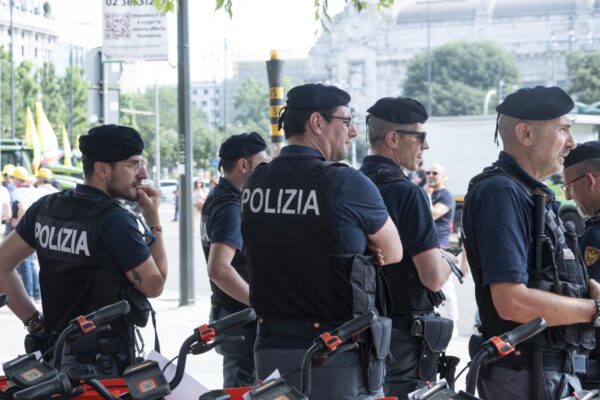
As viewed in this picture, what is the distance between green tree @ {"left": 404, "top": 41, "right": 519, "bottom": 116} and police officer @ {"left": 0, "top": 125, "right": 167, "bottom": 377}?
10394cm

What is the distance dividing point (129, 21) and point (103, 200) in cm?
834

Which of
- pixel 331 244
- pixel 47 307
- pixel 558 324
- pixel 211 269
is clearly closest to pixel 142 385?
pixel 331 244

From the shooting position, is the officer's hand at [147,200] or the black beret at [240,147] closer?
the officer's hand at [147,200]

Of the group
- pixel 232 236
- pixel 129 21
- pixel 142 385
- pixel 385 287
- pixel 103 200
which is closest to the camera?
pixel 142 385

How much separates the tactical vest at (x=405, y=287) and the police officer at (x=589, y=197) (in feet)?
2.48

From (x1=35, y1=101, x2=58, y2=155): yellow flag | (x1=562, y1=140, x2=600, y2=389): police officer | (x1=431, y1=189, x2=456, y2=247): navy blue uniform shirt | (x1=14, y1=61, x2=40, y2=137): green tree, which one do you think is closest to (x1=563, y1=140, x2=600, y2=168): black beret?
(x1=562, y1=140, x2=600, y2=389): police officer

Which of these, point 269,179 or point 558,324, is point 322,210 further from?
point 558,324

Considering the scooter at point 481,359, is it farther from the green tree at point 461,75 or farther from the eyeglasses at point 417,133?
the green tree at point 461,75

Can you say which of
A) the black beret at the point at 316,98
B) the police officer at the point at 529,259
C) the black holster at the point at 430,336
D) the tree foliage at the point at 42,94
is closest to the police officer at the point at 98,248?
the black beret at the point at 316,98

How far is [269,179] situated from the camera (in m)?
4.39

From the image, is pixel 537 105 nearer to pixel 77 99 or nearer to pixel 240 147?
pixel 240 147

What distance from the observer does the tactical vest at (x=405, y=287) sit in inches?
196

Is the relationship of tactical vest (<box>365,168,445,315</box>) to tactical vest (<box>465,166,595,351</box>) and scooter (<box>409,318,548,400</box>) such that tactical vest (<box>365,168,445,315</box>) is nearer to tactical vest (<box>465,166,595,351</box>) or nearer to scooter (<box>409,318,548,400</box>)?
tactical vest (<box>465,166,595,351</box>)

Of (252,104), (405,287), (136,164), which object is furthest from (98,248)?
(252,104)
